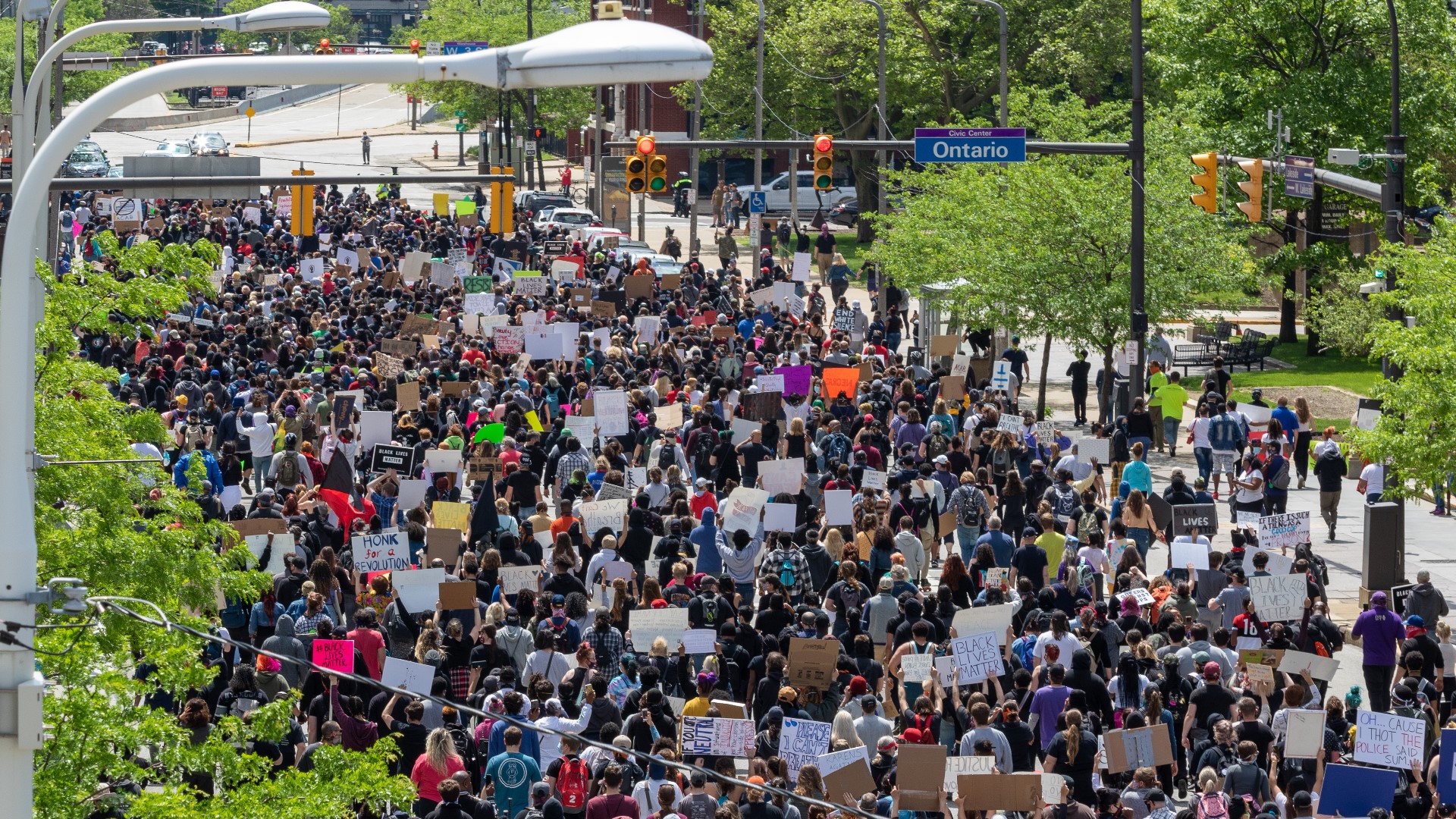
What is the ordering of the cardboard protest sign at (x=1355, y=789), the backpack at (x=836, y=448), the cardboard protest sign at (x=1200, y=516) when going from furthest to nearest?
the backpack at (x=836, y=448), the cardboard protest sign at (x=1200, y=516), the cardboard protest sign at (x=1355, y=789)

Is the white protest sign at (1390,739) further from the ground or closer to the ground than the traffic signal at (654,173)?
closer to the ground

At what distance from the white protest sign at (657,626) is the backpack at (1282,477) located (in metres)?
10.6

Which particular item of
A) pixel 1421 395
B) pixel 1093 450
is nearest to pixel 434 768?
pixel 1093 450

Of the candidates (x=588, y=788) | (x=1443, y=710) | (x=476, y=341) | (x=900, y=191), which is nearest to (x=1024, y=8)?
Answer: (x=900, y=191)

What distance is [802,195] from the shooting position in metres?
69.3

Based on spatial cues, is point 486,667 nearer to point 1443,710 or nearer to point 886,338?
point 1443,710

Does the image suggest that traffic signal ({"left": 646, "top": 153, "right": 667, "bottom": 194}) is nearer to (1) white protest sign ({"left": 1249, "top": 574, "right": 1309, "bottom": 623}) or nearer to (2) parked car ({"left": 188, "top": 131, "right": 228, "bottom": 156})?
(1) white protest sign ({"left": 1249, "top": 574, "right": 1309, "bottom": 623})

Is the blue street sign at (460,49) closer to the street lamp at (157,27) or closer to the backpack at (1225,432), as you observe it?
the street lamp at (157,27)

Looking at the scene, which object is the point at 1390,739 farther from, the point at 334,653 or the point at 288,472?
the point at 288,472

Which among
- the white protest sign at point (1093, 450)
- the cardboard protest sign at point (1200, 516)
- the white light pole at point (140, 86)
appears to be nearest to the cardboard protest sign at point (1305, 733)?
the cardboard protest sign at point (1200, 516)

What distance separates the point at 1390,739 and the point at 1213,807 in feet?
6.62

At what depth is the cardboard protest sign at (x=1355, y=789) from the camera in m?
12.8

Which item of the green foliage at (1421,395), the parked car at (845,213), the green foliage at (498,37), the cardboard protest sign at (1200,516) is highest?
the green foliage at (498,37)

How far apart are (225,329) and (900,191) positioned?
16525 millimetres
